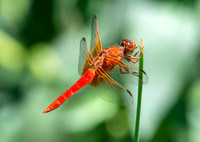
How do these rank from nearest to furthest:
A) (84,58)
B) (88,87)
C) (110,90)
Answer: (110,90)
(84,58)
(88,87)

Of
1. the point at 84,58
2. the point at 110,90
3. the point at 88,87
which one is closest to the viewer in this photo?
the point at 110,90

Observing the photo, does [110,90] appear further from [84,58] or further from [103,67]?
[84,58]

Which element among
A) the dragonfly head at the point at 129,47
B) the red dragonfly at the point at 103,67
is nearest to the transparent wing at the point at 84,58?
the red dragonfly at the point at 103,67

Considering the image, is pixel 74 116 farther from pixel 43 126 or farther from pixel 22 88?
pixel 22 88

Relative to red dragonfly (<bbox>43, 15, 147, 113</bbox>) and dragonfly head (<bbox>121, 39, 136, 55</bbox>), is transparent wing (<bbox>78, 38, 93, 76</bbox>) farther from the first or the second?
dragonfly head (<bbox>121, 39, 136, 55</bbox>)

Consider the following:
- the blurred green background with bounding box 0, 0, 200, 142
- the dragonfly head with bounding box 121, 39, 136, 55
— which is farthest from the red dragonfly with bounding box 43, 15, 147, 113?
the blurred green background with bounding box 0, 0, 200, 142

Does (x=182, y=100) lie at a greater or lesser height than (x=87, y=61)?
lesser

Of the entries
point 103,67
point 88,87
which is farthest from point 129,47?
point 88,87

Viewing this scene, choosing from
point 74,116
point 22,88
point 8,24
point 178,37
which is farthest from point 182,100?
point 8,24
